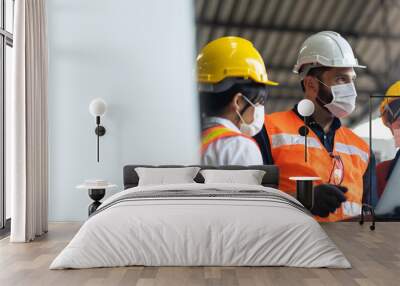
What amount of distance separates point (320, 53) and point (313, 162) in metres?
1.35

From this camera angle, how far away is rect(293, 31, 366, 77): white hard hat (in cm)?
696

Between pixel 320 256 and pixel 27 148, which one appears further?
pixel 27 148

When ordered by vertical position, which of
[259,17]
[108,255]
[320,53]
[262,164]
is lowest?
[108,255]

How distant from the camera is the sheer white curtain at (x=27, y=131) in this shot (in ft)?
18.6

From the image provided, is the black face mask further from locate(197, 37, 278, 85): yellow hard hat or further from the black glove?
the black glove

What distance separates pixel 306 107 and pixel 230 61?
3.57 ft

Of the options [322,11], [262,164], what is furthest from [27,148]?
[322,11]

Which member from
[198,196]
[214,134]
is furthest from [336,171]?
[198,196]

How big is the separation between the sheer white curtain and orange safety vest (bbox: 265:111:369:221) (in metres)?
2.76

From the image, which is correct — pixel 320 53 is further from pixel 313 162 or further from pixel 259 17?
pixel 313 162

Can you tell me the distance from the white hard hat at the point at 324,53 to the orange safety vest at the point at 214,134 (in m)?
1.10

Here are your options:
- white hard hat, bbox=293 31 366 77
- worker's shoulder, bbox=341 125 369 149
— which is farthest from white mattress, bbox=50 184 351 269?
white hard hat, bbox=293 31 366 77

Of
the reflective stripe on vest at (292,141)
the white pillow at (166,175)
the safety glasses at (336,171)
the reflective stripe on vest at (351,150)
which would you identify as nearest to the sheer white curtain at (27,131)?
the white pillow at (166,175)

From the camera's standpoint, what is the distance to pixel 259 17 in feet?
23.2
